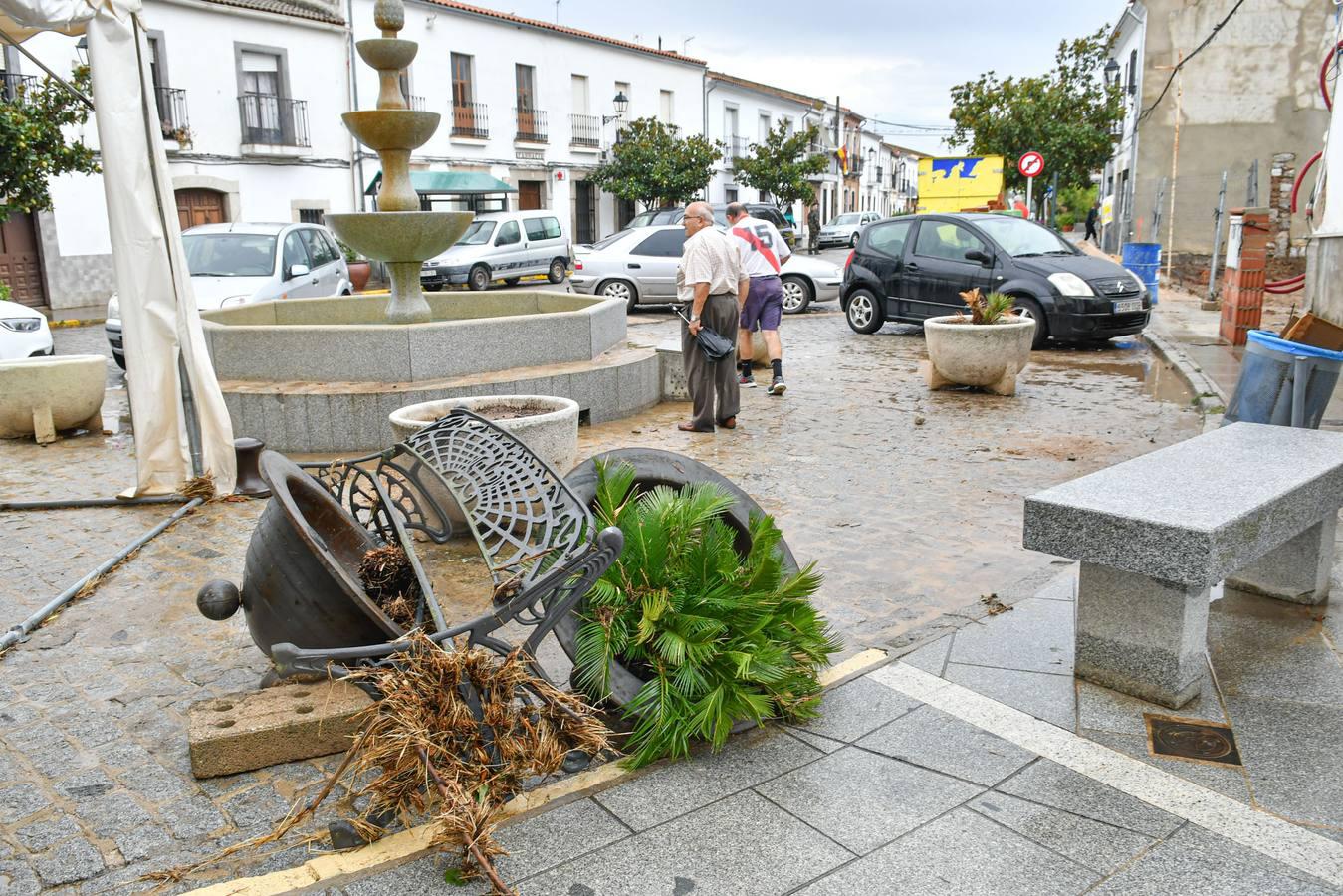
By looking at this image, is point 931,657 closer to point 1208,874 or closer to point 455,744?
point 1208,874

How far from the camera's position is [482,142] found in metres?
31.3

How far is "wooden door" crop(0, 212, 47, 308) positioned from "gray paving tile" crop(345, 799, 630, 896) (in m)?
22.2

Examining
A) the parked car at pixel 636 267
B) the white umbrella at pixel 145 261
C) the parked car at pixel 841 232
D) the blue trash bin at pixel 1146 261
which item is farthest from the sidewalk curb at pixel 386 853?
the parked car at pixel 841 232

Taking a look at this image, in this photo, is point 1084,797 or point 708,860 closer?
point 708,860

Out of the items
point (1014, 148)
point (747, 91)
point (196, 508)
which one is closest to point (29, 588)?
point (196, 508)

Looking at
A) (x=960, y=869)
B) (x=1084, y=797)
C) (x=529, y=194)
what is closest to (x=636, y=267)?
(x=1084, y=797)

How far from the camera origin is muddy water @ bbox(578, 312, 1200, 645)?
16.0 feet

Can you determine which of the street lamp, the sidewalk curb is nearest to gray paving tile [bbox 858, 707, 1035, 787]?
the sidewalk curb

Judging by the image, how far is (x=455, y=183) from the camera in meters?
28.8

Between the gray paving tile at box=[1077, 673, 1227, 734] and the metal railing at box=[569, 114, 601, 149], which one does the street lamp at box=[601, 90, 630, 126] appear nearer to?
the metal railing at box=[569, 114, 601, 149]

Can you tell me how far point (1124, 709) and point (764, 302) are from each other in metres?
6.85

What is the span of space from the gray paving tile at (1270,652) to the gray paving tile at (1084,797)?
935 mm

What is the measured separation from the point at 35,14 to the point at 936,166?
26.2 meters

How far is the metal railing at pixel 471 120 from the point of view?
1208 inches
